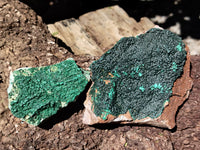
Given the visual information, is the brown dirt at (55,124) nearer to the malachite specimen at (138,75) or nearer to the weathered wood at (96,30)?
the malachite specimen at (138,75)

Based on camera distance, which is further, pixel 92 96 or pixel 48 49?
pixel 48 49

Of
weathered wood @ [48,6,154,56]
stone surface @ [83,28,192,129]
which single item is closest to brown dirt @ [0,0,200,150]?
stone surface @ [83,28,192,129]

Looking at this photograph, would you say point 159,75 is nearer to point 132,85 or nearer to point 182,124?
point 132,85

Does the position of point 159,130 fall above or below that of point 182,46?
below

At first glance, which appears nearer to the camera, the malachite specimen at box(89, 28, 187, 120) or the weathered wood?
the malachite specimen at box(89, 28, 187, 120)

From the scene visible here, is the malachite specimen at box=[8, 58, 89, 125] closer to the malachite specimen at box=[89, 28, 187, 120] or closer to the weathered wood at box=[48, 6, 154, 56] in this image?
the malachite specimen at box=[89, 28, 187, 120]

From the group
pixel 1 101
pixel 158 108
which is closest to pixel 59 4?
pixel 1 101
